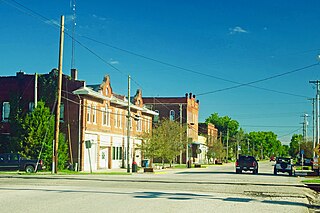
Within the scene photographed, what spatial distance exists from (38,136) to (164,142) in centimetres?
1977

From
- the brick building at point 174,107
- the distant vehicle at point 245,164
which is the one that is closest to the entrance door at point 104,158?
the distant vehicle at point 245,164

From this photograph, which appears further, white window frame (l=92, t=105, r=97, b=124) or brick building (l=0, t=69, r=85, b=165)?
white window frame (l=92, t=105, r=97, b=124)

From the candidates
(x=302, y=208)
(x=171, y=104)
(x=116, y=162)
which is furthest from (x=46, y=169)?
(x=171, y=104)

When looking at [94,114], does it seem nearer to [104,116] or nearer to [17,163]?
[104,116]

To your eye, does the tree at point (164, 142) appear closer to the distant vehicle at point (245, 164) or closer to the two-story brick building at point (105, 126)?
the two-story brick building at point (105, 126)

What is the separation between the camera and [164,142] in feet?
204

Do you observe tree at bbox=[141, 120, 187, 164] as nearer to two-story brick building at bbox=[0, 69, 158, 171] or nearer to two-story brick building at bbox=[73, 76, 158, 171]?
two-story brick building at bbox=[73, 76, 158, 171]

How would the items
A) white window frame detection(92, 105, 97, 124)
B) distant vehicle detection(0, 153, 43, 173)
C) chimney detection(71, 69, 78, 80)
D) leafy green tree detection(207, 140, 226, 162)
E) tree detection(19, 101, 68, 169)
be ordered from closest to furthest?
distant vehicle detection(0, 153, 43, 173) < tree detection(19, 101, 68, 169) < white window frame detection(92, 105, 97, 124) < chimney detection(71, 69, 78, 80) < leafy green tree detection(207, 140, 226, 162)

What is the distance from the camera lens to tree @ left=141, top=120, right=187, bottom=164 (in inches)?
2399

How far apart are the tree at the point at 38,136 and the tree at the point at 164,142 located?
51.7 feet

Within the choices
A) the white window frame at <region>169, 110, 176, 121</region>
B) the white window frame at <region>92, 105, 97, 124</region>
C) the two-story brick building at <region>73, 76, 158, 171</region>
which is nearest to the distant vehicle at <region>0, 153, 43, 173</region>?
the two-story brick building at <region>73, 76, 158, 171</region>

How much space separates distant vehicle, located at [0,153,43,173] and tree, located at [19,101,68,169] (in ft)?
13.5

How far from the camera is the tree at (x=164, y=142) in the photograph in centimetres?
6094

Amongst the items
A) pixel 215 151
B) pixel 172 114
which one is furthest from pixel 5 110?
pixel 215 151
